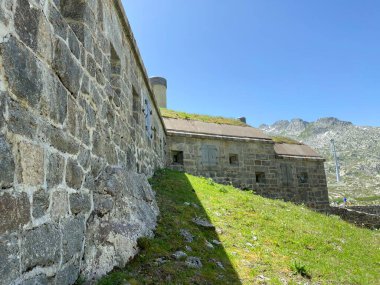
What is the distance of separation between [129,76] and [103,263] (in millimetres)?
4223

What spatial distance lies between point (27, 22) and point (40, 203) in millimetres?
1311

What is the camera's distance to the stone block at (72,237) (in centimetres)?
296

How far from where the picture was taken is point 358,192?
5288 cm

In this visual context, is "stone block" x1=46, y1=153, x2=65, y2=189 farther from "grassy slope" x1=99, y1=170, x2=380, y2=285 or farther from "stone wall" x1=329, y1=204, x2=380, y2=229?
"stone wall" x1=329, y1=204, x2=380, y2=229

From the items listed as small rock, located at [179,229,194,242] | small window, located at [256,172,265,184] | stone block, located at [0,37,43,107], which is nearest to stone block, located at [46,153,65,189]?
stone block, located at [0,37,43,107]

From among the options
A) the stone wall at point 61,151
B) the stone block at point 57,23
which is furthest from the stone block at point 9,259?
the stone block at point 57,23

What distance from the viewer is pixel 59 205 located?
2.92 metres

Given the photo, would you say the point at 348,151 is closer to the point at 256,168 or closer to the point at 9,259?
Result: the point at 256,168

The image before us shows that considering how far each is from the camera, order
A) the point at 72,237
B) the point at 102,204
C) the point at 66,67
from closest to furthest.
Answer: the point at 72,237 < the point at 66,67 < the point at 102,204

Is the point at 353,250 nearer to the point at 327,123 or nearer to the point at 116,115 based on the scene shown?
the point at 116,115

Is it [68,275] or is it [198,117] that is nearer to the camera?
[68,275]

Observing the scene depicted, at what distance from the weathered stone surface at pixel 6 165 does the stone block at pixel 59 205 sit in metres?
0.68

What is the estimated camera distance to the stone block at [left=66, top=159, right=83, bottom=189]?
3.18 metres

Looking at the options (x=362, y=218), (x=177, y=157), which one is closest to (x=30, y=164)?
(x=177, y=157)
